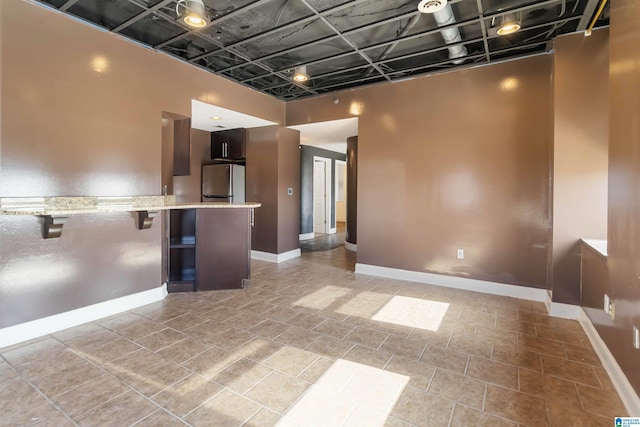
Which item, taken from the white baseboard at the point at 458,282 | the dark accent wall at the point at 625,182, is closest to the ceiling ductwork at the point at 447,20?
the dark accent wall at the point at 625,182

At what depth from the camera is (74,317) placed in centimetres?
288

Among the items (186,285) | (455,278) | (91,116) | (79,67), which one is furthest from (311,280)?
(79,67)

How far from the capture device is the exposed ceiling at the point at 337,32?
2.90 m

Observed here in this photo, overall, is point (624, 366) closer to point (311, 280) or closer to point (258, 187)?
point (311, 280)

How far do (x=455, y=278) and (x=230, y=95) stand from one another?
4170 millimetres

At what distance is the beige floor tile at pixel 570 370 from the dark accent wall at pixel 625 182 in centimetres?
21

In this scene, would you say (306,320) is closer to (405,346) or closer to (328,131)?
(405,346)

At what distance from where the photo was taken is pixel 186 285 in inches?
153

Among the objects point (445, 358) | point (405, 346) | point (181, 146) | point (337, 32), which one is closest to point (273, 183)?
point (181, 146)

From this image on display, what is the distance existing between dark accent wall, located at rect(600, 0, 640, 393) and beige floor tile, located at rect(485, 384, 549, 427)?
0.52 m

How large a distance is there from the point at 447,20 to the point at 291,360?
3.39 m

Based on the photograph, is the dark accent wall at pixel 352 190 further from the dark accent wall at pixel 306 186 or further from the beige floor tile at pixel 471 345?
the beige floor tile at pixel 471 345

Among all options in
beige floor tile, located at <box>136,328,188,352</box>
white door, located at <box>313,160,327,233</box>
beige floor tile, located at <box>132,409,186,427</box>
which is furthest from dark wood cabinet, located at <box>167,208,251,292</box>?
white door, located at <box>313,160,327,233</box>

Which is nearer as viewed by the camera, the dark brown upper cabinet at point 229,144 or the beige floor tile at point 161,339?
the beige floor tile at point 161,339
